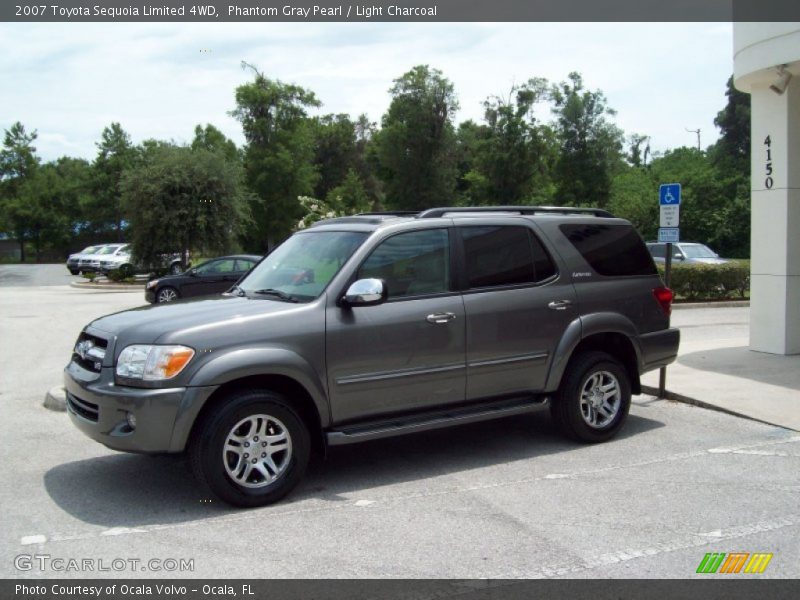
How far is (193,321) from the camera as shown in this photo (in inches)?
217

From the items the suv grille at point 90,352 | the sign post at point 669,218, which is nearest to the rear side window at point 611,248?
the sign post at point 669,218

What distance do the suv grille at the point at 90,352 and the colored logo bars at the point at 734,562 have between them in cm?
404

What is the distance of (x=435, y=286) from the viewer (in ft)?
20.9

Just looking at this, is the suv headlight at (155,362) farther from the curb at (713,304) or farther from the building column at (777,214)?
the curb at (713,304)

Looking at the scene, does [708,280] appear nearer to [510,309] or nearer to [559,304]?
[559,304]

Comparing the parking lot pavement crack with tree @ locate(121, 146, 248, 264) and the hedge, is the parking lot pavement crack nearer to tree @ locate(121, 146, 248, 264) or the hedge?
the hedge

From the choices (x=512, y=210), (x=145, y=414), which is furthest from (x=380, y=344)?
(x=512, y=210)

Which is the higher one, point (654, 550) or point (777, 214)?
point (777, 214)

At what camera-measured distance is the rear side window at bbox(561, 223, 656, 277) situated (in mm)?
7293

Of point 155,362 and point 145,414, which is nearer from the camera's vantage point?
point 145,414

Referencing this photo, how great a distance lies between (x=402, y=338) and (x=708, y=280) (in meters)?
16.5

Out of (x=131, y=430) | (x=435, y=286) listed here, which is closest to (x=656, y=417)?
(x=435, y=286)
